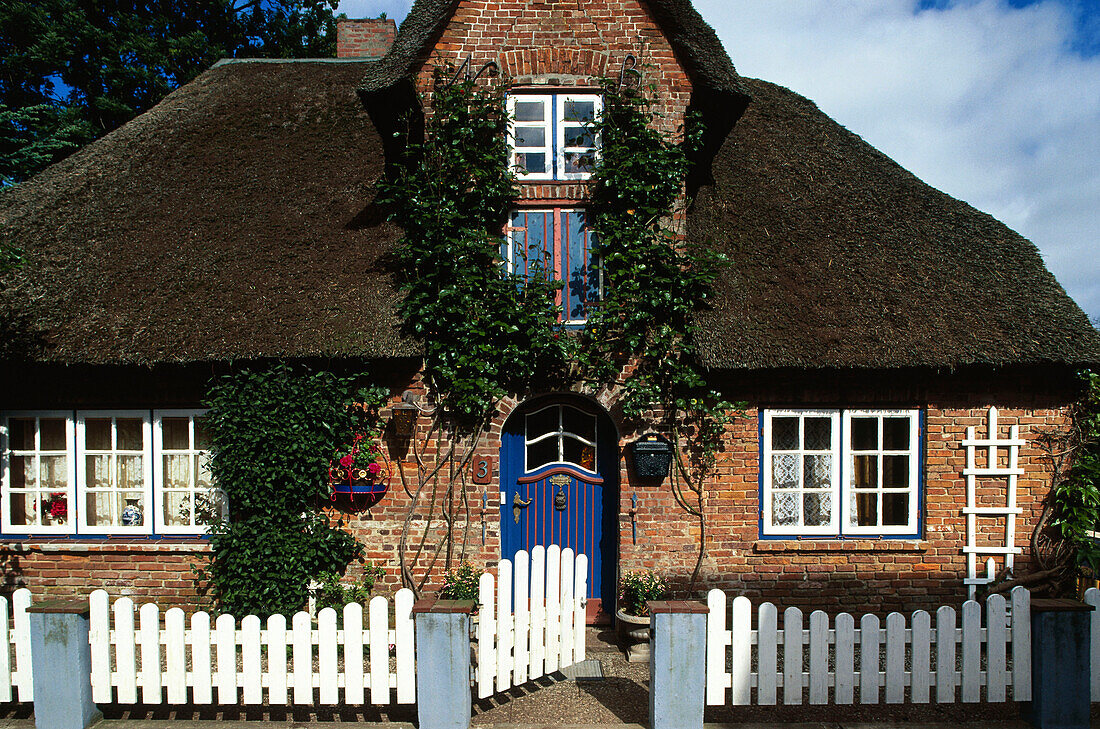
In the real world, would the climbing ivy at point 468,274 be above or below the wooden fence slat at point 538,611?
above

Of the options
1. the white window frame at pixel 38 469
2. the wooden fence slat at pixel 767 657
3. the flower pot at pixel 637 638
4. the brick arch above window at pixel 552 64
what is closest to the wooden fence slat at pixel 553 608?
the flower pot at pixel 637 638

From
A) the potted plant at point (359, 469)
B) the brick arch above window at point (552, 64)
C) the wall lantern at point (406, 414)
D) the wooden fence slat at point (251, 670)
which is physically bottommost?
the wooden fence slat at point (251, 670)

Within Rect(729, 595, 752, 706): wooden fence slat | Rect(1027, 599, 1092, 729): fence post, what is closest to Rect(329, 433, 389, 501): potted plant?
Rect(729, 595, 752, 706): wooden fence slat

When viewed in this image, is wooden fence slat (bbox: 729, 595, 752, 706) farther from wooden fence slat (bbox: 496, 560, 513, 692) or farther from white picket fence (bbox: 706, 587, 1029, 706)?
wooden fence slat (bbox: 496, 560, 513, 692)

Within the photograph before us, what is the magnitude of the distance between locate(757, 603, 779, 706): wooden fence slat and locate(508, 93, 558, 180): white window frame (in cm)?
474

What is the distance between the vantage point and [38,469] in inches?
267

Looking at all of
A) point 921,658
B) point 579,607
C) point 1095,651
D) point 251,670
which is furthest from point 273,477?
point 1095,651

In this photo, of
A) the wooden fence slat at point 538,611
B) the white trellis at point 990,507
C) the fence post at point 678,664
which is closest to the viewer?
the fence post at point 678,664

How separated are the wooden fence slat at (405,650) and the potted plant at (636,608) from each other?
2372 millimetres

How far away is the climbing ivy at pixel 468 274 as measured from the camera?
20.4 feet

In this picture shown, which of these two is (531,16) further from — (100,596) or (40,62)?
(40,62)

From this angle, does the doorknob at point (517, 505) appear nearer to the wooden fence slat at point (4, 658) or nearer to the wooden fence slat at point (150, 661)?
the wooden fence slat at point (150, 661)

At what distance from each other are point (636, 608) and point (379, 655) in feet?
8.97

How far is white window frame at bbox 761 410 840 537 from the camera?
6586 mm
